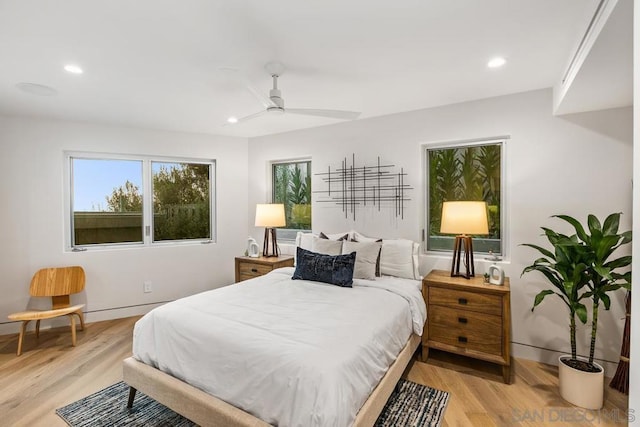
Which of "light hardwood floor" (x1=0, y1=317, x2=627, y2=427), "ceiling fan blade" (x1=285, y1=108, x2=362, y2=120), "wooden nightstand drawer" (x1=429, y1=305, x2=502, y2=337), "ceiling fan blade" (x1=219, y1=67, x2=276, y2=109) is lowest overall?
"light hardwood floor" (x1=0, y1=317, x2=627, y2=427)

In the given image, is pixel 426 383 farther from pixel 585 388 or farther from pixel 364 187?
pixel 364 187

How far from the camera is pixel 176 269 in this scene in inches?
169

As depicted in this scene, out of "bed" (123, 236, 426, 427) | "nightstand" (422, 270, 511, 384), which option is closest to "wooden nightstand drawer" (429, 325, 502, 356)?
"nightstand" (422, 270, 511, 384)

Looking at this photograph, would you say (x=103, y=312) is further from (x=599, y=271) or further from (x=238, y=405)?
(x=599, y=271)

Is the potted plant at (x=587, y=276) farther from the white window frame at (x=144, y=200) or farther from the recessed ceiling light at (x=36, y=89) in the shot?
the recessed ceiling light at (x=36, y=89)

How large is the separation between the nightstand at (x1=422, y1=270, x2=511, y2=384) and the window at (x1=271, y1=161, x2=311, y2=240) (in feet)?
6.65

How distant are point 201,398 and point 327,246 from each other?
1849 mm

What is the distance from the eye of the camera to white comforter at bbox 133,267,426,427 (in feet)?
4.83

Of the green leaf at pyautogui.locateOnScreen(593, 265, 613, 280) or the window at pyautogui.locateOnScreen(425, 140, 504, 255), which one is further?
the window at pyautogui.locateOnScreen(425, 140, 504, 255)

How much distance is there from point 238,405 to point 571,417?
7.14 feet

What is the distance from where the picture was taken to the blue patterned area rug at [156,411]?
2043mm

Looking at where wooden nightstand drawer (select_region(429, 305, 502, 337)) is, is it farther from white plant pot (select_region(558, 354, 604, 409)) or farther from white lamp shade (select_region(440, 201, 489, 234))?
white lamp shade (select_region(440, 201, 489, 234))

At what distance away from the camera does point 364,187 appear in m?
3.73

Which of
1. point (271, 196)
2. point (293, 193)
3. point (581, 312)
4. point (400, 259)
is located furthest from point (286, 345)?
point (271, 196)
